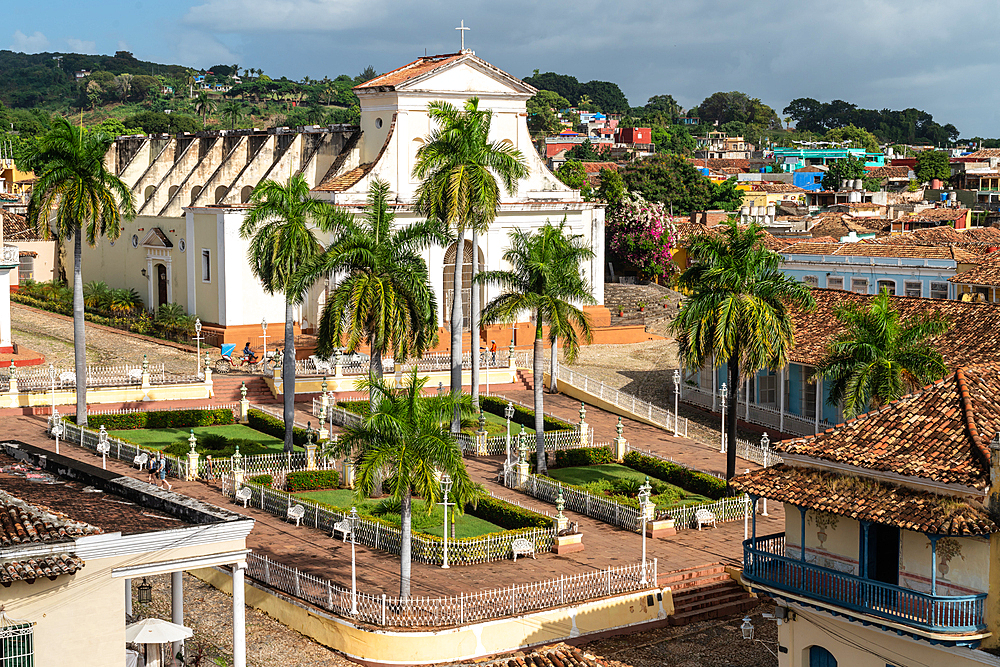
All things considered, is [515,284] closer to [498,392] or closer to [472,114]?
[472,114]

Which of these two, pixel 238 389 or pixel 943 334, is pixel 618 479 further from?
pixel 238 389

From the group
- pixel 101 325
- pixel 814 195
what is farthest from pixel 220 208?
pixel 814 195

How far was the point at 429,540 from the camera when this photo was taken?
29500 mm

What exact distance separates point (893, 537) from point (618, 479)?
15680 mm

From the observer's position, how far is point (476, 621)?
2538 centimetres

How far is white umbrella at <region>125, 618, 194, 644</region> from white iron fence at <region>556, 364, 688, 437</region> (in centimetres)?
2460

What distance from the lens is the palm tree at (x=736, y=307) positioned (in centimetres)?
3397

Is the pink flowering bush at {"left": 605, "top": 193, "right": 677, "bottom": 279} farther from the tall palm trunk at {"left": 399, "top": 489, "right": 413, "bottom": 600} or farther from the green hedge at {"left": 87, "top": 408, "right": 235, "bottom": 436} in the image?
the tall palm trunk at {"left": 399, "top": 489, "right": 413, "bottom": 600}

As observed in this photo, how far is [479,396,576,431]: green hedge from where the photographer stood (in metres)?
41.9

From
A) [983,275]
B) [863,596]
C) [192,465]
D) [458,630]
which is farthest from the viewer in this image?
[983,275]

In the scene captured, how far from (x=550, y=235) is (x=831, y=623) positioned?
61.3ft

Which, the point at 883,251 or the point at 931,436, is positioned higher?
the point at 883,251

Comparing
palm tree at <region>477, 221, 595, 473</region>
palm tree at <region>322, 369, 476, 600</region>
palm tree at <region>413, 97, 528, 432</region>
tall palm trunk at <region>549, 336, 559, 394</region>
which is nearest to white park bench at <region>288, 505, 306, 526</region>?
palm tree at <region>322, 369, 476, 600</region>

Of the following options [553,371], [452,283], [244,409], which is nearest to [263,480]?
[244,409]
